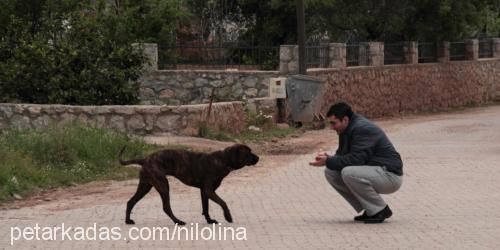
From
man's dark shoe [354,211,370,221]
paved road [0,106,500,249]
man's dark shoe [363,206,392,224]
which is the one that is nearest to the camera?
paved road [0,106,500,249]

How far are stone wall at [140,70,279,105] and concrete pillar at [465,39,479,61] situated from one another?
48.1 feet

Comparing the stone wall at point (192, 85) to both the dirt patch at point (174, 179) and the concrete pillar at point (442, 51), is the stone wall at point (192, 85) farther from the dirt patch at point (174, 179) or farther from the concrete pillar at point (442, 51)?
the concrete pillar at point (442, 51)

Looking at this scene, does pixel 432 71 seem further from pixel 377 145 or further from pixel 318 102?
pixel 377 145

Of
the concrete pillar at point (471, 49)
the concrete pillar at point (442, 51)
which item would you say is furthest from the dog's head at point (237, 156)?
the concrete pillar at point (471, 49)

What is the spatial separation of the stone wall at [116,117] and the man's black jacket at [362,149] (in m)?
9.07

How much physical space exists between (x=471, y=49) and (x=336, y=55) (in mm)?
12089

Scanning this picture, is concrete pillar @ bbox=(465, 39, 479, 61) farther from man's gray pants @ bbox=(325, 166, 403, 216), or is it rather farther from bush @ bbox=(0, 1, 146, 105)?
man's gray pants @ bbox=(325, 166, 403, 216)

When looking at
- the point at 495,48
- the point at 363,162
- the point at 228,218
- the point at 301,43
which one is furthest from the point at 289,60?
the point at 495,48

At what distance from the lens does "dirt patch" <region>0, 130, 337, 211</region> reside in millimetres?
13080

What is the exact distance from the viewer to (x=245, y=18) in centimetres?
3697

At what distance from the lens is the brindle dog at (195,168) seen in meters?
10.5

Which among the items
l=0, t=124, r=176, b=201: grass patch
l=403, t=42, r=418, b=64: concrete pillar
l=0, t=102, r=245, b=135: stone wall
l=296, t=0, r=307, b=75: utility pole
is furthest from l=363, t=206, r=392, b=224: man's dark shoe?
l=403, t=42, r=418, b=64: concrete pillar

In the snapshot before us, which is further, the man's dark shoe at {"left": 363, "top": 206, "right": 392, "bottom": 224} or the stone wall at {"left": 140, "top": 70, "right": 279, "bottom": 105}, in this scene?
the stone wall at {"left": 140, "top": 70, "right": 279, "bottom": 105}

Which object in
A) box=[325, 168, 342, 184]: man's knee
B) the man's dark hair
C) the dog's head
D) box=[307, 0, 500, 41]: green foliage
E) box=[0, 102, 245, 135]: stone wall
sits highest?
box=[307, 0, 500, 41]: green foliage
